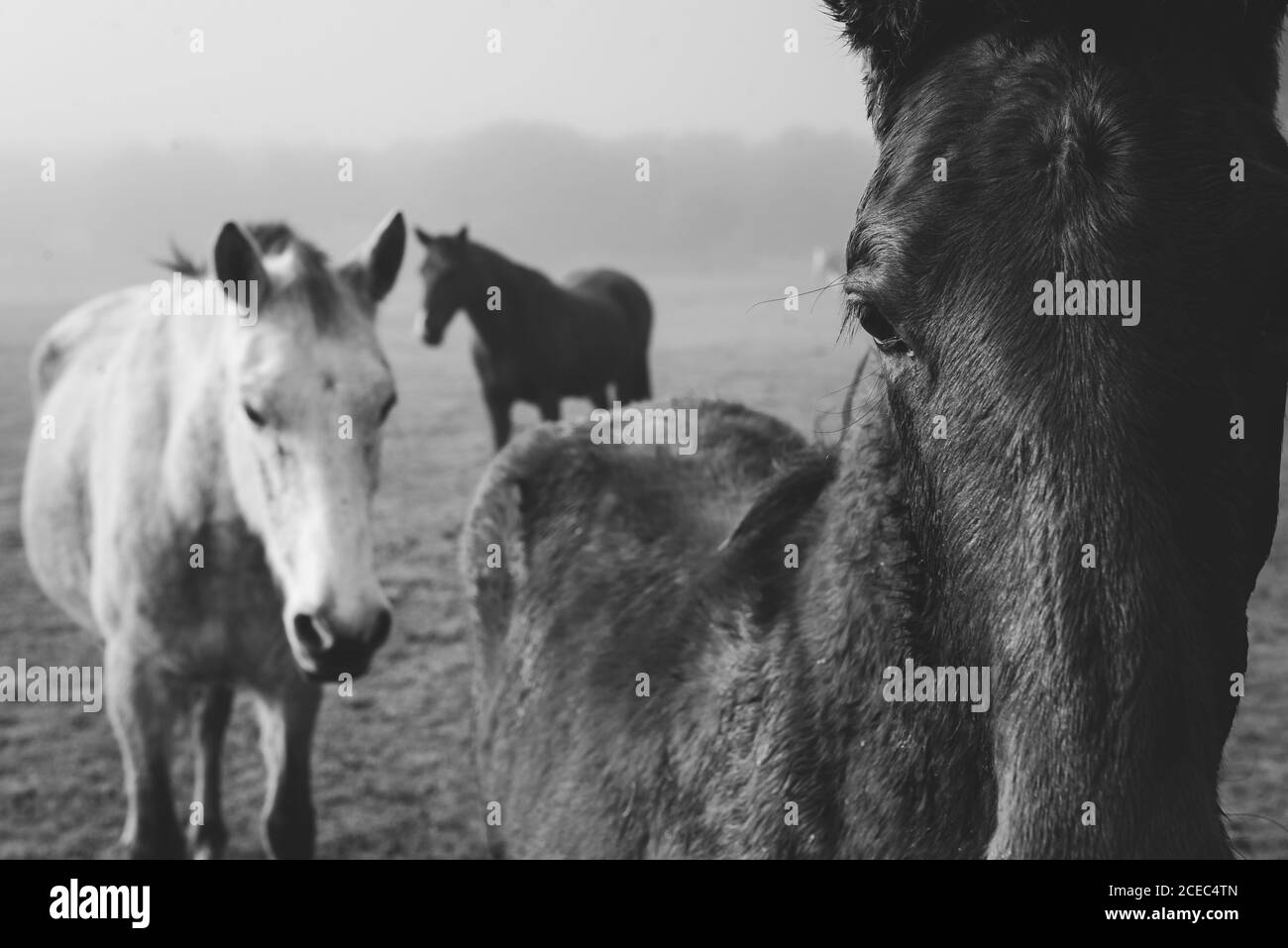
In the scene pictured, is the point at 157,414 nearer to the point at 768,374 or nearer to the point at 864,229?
the point at 864,229

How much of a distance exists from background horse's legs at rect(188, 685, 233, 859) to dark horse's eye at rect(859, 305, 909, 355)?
370 cm

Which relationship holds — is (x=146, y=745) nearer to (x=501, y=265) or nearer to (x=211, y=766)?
(x=211, y=766)

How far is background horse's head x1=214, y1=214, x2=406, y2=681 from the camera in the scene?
2857 millimetres

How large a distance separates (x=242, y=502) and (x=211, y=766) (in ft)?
5.73

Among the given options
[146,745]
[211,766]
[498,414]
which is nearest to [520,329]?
[498,414]

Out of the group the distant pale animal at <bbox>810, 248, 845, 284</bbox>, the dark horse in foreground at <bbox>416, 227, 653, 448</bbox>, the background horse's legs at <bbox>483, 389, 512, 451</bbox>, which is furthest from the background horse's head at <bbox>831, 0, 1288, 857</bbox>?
the distant pale animal at <bbox>810, 248, 845, 284</bbox>

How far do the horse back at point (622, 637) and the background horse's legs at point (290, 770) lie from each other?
2.30 ft

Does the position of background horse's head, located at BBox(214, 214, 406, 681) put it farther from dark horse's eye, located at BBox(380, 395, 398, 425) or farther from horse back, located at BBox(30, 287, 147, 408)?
horse back, located at BBox(30, 287, 147, 408)

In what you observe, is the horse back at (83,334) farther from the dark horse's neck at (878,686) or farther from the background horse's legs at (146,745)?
the dark horse's neck at (878,686)

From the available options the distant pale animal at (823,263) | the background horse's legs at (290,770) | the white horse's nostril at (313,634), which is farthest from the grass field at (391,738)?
the distant pale animal at (823,263)

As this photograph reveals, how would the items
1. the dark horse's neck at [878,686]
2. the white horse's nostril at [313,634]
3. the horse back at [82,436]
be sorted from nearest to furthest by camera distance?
1. the dark horse's neck at [878,686]
2. the white horse's nostril at [313,634]
3. the horse back at [82,436]

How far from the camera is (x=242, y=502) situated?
A: 3.24 metres

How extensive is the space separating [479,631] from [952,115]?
93.6 inches

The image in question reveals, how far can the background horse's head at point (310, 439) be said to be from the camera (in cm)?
286
